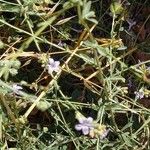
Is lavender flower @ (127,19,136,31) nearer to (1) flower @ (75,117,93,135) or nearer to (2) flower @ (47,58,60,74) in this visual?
(2) flower @ (47,58,60,74)

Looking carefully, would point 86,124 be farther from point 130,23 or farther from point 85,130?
point 130,23

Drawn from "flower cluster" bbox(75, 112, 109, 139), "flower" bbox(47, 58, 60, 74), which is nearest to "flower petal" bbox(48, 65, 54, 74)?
"flower" bbox(47, 58, 60, 74)

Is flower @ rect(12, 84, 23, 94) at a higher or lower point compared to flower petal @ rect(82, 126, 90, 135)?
higher

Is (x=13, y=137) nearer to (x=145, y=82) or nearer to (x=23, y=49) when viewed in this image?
(x=23, y=49)

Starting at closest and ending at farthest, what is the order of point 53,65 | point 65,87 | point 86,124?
point 86,124 < point 53,65 < point 65,87

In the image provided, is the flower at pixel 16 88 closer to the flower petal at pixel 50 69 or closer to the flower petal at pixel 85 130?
the flower petal at pixel 50 69

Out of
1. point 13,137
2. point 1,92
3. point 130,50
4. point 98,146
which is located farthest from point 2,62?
point 130,50

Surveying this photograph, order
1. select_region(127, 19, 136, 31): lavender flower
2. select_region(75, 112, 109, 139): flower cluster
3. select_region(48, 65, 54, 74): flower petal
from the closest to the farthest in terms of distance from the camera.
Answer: select_region(75, 112, 109, 139): flower cluster, select_region(48, 65, 54, 74): flower petal, select_region(127, 19, 136, 31): lavender flower

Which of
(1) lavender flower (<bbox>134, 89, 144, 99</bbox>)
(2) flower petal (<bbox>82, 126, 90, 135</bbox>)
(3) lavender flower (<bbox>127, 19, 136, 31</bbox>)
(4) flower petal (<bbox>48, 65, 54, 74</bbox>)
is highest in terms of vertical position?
(3) lavender flower (<bbox>127, 19, 136, 31</bbox>)

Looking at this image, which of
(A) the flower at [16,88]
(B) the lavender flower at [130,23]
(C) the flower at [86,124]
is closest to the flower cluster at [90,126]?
(C) the flower at [86,124]

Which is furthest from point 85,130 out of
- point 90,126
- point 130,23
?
point 130,23

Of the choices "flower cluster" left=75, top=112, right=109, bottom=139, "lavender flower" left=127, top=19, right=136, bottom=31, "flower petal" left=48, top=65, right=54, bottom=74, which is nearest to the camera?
"flower cluster" left=75, top=112, right=109, bottom=139
